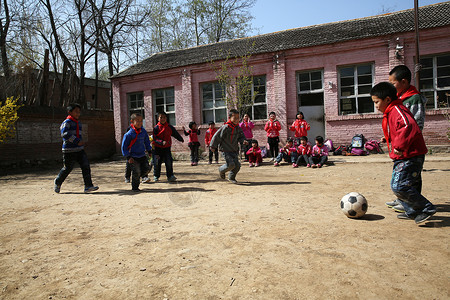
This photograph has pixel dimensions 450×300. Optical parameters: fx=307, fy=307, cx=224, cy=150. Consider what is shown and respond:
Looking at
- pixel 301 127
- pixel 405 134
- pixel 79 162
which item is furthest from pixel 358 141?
pixel 79 162

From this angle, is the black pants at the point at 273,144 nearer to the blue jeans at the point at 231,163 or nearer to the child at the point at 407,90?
the blue jeans at the point at 231,163

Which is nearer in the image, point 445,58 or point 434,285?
point 434,285

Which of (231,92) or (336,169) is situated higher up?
(231,92)

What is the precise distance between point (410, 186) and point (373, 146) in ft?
30.0

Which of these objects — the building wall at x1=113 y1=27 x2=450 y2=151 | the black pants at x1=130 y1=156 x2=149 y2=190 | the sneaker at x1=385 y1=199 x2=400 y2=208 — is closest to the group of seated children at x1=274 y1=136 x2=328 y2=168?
the building wall at x1=113 y1=27 x2=450 y2=151

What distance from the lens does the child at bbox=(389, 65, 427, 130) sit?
13.7ft

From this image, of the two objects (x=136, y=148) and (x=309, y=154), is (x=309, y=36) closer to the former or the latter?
(x=309, y=154)

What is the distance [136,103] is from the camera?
17750 millimetres

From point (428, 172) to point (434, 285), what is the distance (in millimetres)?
6488

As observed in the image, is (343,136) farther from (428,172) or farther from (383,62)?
(428,172)

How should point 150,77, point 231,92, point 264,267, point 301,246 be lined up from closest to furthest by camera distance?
point 264,267, point 301,246, point 231,92, point 150,77

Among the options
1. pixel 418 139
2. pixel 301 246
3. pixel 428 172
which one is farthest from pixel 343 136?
pixel 301 246

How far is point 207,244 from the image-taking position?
126 inches

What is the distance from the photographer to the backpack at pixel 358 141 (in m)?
12.1
